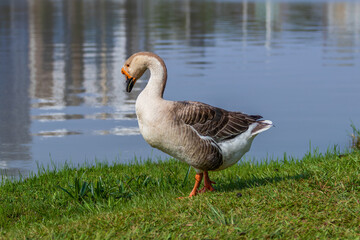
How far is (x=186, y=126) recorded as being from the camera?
7473 millimetres

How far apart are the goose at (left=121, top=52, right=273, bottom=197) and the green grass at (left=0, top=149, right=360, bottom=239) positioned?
0.56 metres

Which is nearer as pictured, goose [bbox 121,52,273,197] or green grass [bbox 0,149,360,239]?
green grass [bbox 0,149,360,239]

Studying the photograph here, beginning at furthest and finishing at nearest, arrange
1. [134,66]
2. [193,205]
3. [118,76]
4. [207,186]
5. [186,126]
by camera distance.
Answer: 1. [118,76]
2. [207,186]
3. [134,66]
4. [186,126]
5. [193,205]

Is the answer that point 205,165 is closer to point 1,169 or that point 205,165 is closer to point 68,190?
point 68,190

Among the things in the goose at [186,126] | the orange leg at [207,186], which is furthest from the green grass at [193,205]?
the goose at [186,126]

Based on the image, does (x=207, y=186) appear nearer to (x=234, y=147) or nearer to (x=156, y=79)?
(x=234, y=147)

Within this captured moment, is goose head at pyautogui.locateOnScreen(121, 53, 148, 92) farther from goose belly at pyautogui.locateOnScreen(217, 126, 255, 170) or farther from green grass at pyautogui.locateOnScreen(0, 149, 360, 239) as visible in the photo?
green grass at pyautogui.locateOnScreen(0, 149, 360, 239)

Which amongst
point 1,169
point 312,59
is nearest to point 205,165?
point 1,169

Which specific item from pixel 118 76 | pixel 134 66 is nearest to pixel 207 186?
pixel 134 66

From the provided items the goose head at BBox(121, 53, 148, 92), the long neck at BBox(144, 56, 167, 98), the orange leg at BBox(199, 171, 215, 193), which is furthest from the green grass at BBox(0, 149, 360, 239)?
the goose head at BBox(121, 53, 148, 92)

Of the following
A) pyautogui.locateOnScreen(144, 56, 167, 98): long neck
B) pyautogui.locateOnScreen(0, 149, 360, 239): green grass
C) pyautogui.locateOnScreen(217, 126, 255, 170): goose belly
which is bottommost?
pyautogui.locateOnScreen(0, 149, 360, 239): green grass

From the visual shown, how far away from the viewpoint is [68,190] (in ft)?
28.3

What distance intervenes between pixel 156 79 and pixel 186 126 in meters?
0.72

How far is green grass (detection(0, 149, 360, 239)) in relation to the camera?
6.61 meters
